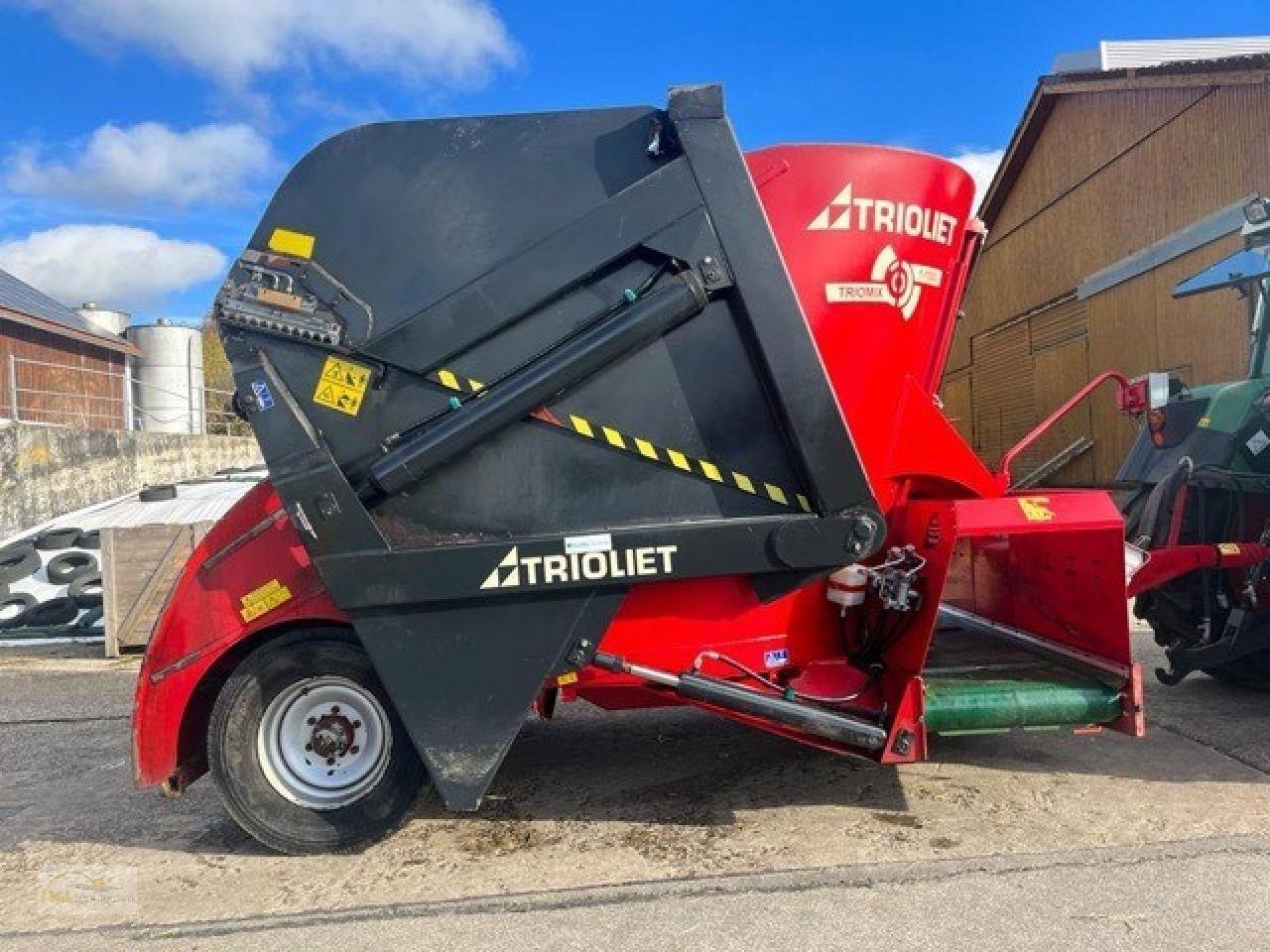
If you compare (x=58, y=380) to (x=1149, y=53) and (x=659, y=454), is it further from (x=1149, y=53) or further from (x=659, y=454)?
(x=1149, y=53)

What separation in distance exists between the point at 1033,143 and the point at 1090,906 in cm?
1857

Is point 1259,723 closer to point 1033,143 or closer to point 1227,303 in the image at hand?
point 1227,303

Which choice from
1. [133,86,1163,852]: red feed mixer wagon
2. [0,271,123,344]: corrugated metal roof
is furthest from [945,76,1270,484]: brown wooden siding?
[0,271,123,344]: corrugated metal roof

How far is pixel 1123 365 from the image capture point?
15656 millimetres

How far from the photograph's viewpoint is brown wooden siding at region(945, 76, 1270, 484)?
12.9m

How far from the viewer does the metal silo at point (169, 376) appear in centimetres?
2283

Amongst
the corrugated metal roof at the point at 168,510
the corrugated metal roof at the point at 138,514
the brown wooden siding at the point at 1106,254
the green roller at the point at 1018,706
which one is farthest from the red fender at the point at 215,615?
the brown wooden siding at the point at 1106,254

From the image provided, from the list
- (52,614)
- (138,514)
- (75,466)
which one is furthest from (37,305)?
(52,614)

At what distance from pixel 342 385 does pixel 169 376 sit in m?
23.9

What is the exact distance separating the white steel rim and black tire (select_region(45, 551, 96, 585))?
7.41m

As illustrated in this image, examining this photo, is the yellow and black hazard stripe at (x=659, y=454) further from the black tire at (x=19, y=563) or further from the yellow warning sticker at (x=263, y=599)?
the black tire at (x=19, y=563)

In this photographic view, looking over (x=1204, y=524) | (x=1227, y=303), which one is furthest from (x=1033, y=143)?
(x=1204, y=524)

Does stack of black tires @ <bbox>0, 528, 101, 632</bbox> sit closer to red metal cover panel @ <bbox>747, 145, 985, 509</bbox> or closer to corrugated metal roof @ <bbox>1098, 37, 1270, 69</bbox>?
red metal cover panel @ <bbox>747, 145, 985, 509</bbox>

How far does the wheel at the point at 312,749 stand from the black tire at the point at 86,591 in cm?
687
